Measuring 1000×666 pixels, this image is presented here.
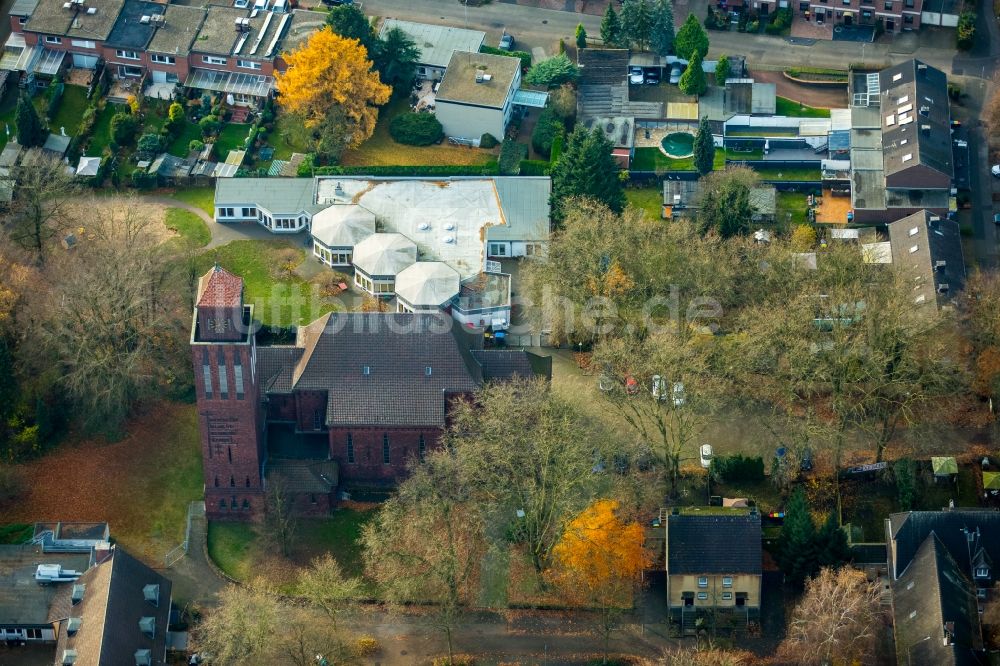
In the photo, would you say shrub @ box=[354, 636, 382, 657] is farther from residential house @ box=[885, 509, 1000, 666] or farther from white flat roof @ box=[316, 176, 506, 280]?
white flat roof @ box=[316, 176, 506, 280]

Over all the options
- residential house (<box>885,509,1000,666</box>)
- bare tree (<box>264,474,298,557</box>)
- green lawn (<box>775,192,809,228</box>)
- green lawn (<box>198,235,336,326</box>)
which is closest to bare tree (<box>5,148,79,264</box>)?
green lawn (<box>198,235,336,326</box>)

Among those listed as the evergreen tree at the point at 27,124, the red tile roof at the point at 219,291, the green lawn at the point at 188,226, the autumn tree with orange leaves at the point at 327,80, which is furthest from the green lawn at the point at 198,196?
the red tile roof at the point at 219,291

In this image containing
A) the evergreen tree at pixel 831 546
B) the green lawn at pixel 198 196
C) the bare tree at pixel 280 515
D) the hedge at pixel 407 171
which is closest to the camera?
the evergreen tree at pixel 831 546

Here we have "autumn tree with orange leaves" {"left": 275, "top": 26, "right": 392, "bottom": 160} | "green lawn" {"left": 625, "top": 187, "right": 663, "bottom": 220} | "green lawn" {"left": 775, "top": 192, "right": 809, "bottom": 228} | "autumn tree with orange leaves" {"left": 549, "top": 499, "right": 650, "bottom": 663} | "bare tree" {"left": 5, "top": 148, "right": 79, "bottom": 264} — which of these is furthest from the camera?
"autumn tree with orange leaves" {"left": 275, "top": 26, "right": 392, "bottom": 160}

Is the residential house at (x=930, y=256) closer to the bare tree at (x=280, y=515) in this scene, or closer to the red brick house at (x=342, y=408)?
the red brick house at (x=342, y=408)

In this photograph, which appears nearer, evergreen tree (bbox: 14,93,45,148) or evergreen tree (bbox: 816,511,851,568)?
evergreen tree (bbox: 816,511,851,568)

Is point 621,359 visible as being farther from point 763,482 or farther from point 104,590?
point 104,590
